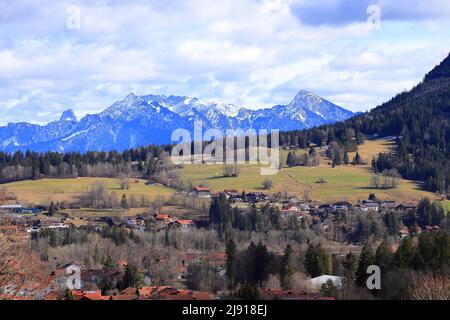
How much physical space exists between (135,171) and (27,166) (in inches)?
786

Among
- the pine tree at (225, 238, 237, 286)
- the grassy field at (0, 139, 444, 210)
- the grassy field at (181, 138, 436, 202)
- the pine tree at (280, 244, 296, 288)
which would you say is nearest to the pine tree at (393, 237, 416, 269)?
the pine tree at (280, 244, 296, 288)

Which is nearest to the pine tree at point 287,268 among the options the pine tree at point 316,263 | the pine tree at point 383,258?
the pine tree at point 316,263

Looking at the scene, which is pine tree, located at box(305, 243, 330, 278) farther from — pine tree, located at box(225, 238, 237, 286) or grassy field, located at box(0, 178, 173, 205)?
grassy field, located at box(0, 178, 173, 205)

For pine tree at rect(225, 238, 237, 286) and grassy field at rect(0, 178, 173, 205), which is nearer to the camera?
pine tree at rect(225, 238, 237, 286)

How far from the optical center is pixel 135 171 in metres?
147

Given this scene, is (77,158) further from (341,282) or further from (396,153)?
(341,282)

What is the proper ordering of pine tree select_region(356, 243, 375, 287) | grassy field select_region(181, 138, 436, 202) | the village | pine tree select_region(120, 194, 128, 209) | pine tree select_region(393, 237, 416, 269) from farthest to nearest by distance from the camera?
grassy field select_region(181, 138, 436, 202)
pine tree select_region(120, 194, 128, 209)
the village
pine tree select_region(356, 243, 375, 287)
pine tree select_region(393, 237, 416, 269)

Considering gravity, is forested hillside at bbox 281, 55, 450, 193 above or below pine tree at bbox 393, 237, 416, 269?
above

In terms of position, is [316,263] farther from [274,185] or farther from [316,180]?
[316,180]

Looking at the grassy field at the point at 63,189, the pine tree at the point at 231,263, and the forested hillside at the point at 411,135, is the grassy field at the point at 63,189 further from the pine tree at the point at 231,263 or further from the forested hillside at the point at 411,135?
the pine tree at the point at 231,263

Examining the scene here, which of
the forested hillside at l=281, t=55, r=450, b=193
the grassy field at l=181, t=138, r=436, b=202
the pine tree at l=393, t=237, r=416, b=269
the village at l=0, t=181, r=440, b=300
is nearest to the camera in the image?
the pine tree at l=393, t=237, r=416, b=269

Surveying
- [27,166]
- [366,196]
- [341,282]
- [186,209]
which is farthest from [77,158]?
[341,282]

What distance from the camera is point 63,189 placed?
12319 cm

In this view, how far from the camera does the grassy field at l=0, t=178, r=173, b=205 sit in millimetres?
116625
